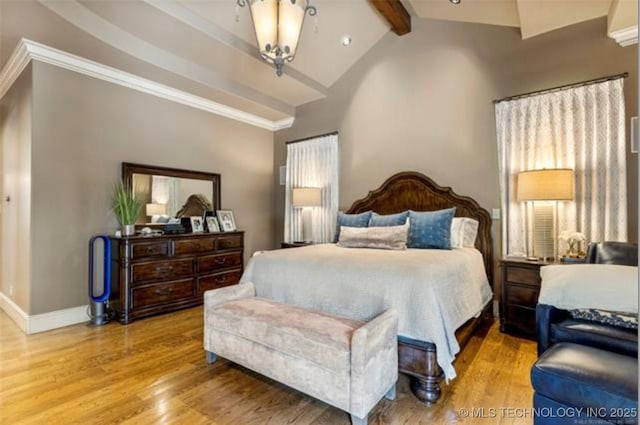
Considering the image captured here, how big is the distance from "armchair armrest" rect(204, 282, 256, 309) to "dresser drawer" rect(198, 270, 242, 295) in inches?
63.7

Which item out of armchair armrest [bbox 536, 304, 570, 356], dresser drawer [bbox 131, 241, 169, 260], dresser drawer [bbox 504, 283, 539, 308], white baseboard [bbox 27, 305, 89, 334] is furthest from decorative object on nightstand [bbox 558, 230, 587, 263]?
white baseboard [bbox 27, 305, 89, 334]

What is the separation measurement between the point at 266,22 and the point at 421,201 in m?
2.64

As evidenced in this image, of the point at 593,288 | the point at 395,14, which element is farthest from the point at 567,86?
the point at 593,288

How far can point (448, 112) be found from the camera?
12.5ft

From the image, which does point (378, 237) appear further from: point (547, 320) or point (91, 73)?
point (91, 73)

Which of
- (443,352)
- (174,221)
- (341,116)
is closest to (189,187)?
(174,221)

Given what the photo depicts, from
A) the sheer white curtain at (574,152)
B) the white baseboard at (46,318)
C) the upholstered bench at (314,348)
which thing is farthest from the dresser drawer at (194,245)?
the sheer white curtain at (574,152)

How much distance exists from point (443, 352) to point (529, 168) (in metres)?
2.38

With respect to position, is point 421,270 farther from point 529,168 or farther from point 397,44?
point 397,44

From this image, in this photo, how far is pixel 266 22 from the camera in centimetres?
259

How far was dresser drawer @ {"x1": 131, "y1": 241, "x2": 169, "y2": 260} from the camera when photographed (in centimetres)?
338

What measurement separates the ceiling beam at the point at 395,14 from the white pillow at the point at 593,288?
3.35 m

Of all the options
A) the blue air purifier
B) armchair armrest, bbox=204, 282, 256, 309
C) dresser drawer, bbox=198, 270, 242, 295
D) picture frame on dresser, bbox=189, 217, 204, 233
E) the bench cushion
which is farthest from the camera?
picture frame on dresser, bbox=189, 217, 204, 233

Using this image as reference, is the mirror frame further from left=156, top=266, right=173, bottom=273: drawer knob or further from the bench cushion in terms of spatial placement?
the bench cushion
